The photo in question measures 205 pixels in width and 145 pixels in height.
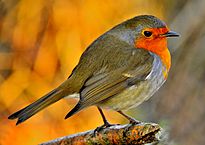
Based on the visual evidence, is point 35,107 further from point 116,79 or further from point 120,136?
point 120,136

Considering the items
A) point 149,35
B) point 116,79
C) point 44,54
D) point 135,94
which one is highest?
point 44,54

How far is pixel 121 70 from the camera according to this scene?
184 inches

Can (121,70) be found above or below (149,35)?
below

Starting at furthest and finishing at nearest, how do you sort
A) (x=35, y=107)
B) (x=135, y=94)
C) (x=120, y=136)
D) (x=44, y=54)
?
(x=44, y=54) < (x=135, y=94) < (x=35, y=107) < (x=120, y=136)

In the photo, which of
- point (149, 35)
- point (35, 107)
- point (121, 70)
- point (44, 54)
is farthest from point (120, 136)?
point (44, 54)

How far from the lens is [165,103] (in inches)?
330

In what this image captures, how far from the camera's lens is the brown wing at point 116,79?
454 centimetres

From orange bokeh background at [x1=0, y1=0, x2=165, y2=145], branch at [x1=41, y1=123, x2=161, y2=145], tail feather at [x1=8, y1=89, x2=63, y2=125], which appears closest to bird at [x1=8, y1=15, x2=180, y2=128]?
tail feather at [x1=8, y1=89, x2=63, y2=125]

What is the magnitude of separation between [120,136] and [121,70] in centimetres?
81

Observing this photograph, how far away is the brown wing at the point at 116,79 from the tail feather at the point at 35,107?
0.16 meters

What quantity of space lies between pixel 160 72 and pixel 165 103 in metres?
3.65

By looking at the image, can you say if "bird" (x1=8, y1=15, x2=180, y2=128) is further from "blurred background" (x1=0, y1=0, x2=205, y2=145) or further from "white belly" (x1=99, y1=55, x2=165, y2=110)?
"blurred background" (x1=0, y1=0, x2=205, y2=145)

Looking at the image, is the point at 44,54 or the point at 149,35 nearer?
the point at 149,35

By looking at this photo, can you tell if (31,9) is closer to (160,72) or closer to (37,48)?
(37,48)
